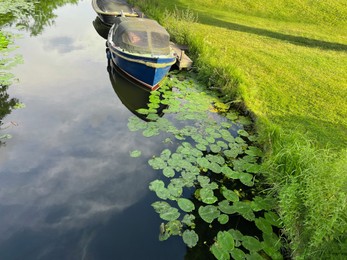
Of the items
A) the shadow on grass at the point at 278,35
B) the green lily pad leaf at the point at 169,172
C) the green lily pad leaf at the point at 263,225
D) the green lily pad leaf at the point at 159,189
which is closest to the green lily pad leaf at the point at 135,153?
the green lily pad leaf at the point at 169,172

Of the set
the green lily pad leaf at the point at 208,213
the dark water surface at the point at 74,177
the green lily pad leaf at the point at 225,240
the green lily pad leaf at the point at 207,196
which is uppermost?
the green lily pad leaf at the point at 225,240

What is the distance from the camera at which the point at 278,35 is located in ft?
57.2

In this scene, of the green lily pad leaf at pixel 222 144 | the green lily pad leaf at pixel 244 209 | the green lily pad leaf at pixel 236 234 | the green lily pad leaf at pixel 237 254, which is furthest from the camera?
the green lily pad leaf at pixel 222 144

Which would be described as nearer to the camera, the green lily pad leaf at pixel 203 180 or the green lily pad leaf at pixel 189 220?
the green lily pad leaf at pixel 189 220

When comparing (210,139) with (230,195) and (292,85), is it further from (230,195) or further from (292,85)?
(292,85)

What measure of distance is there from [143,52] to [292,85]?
5.89 m

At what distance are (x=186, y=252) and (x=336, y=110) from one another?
24.5ft

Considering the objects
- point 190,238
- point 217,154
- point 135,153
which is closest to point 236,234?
point 190,238

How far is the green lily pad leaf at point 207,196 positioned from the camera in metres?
6.62

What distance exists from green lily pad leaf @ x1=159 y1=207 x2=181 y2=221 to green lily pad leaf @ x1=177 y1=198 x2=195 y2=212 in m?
0.15

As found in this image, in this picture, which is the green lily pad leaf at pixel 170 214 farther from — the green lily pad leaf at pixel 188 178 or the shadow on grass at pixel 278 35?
the shadow on grass at pixel 278 35

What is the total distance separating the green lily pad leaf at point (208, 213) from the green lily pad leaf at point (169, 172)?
1.20 meters

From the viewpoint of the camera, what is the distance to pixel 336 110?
10.2m

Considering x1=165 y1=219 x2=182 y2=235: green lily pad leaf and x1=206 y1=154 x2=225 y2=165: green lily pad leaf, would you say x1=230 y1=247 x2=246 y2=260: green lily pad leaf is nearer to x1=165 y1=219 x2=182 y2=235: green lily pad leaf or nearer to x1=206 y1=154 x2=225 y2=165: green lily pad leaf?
x1=165 y1=219 x2=182 y2=235: green lily pad leaf
